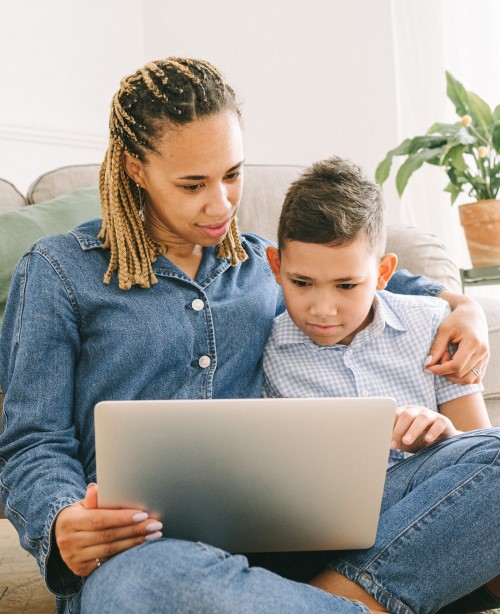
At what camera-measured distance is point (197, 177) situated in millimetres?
1108

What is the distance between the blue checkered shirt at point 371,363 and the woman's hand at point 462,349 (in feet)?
0.07

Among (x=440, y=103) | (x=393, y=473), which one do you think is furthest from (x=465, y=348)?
(x=440, y=103)

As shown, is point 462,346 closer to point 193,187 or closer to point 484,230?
point 193,187

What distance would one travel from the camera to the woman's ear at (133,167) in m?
1.16

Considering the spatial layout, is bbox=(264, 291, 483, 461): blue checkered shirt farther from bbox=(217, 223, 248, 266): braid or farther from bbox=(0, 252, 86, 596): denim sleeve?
bbox=(0, 252, 86, 596): denim sleeve

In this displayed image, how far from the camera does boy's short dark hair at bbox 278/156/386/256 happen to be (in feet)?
3.82

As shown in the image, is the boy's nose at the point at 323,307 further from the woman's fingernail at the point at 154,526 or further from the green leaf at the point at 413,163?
the green leaf at the point at 413,163

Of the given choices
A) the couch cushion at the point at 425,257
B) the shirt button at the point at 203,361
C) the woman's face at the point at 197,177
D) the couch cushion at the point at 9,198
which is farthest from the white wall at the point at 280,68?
the shirt button at the point at 203,361

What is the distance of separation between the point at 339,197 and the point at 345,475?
0.48 metres

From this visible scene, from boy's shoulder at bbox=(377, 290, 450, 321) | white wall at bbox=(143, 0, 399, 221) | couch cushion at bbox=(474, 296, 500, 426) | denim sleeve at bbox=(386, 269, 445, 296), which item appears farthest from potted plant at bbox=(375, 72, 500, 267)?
boy's shoulder at bbox=(377, 290, 450, 321)

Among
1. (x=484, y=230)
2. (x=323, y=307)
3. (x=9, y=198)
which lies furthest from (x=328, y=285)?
(x=484, y=230)

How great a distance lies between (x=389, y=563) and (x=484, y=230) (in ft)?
4.90

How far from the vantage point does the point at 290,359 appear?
4.05 feet

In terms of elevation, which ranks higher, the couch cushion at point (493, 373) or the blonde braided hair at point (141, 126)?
the blonde braided hair at point (141, 126)
